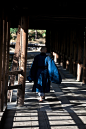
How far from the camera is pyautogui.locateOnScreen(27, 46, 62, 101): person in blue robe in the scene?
7.67 metres

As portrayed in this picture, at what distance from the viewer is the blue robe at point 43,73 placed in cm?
766

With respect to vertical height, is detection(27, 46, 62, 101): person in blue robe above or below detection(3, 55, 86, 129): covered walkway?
above

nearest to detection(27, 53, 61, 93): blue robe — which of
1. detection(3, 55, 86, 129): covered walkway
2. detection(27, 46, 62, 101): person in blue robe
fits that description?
detection(27, 46, 62, 101): person in blue robe

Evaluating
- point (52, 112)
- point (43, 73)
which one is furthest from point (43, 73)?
point (52, 112)

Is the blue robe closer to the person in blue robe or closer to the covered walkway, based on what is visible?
the person in blue robe

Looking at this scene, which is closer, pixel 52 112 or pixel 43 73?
pixel 52 112

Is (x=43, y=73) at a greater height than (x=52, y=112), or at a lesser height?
greater

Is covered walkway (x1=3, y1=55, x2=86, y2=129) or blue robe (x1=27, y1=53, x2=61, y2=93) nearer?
covered walkway (x1=3, y1=55, x2=86, y2=129)

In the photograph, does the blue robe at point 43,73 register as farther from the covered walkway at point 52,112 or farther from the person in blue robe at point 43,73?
the covered walkway at point 52,112

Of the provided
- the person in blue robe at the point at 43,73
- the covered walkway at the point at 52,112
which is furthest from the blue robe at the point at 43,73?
the covered walkway at the point at 52,112

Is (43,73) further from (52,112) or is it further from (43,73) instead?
(52,112)

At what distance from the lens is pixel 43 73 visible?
7777 millimetres

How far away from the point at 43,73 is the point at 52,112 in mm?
1486

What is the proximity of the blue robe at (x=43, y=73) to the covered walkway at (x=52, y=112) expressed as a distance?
0.41 meters
